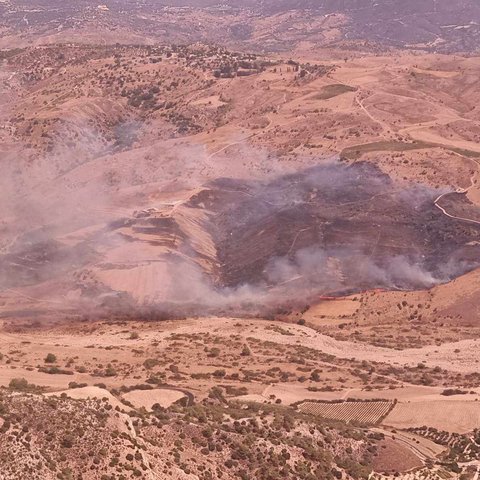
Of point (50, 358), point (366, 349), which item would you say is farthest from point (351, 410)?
point (50, 358)

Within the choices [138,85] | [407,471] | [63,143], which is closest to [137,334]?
[407,471]

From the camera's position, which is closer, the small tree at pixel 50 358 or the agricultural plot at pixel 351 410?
the agricultural plot at pixel 351 410

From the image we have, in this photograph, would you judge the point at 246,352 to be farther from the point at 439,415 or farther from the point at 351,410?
the point at 439,415

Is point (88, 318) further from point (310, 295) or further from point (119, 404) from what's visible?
point (119, 404)

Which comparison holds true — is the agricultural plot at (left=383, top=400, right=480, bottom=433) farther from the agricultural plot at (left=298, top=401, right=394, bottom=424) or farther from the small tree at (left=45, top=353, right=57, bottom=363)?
the small tree at (left=45, top=353, right=57, bottom=363)

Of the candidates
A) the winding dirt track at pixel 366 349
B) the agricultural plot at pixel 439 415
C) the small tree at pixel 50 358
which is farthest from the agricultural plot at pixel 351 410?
the small tree at pixel 50 358

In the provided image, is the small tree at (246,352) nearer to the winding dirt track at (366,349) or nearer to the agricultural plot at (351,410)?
the winding dirt track at (366,349)

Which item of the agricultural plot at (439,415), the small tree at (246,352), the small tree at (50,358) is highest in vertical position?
the small tree at (50,358)

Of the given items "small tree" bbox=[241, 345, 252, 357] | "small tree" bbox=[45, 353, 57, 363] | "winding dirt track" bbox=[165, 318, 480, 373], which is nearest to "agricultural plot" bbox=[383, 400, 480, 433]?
"winding dirt track" bbox=[165, 318, 480, 373]

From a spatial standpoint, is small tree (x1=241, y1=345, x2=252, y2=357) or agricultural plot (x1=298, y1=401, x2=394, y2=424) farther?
small tree (x1=241, y1=345, x2=252, y2=357)
